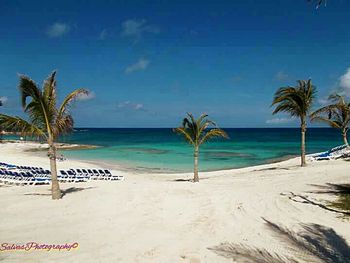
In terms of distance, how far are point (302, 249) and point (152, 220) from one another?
13.9 ft

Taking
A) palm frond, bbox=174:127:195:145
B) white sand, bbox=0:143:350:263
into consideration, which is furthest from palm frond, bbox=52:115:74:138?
palm frond, bbox=174:127:195:145

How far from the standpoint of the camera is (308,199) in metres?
11.5

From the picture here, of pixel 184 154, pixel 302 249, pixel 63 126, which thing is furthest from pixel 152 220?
pixel 184 154

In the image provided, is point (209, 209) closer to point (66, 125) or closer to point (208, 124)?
point (66, 125)

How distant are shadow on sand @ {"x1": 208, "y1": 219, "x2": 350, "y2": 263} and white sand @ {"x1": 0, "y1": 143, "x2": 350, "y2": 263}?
0.22 metres

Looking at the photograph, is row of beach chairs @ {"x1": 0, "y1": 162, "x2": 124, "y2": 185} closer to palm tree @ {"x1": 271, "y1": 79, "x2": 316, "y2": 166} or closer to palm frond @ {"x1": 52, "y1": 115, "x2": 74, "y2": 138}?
palm frond @ {"x1": 52, "y1": 115, "x2": 74, "y2": 138}

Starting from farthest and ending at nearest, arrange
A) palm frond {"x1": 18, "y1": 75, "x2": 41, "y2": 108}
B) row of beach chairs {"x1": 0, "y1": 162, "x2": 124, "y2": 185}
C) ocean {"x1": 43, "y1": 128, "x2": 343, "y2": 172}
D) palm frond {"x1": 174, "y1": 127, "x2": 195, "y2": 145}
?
ocean {"x1": 43, "y1": 128, "x2": 343, "y2": 172}
palm frond {"x1": 174, "y1": 127, "x2": 195, "y2": 145}
row of beach chairs {"x1": 0, "y1": 162, "x2": 124, "y2": 185}
palm frond {"x1": 18, "y1": 75, "x2": 41, "y2": 108}

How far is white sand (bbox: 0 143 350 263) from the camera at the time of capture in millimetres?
6852

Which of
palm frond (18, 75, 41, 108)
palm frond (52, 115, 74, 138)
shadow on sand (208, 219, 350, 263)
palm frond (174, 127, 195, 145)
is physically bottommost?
shadow on sand (208, 219, 350, 263)

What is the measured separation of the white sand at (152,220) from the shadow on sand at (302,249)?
0.22 meters

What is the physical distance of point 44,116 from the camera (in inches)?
462

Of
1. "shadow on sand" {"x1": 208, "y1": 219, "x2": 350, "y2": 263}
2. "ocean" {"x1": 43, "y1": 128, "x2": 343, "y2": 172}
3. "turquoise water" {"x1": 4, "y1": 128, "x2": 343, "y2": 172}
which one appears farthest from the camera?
"turquoise water" {"x1": 4, "y1": 128, "x2": 343, "y2": 172}

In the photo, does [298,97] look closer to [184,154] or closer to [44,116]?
[44,116]

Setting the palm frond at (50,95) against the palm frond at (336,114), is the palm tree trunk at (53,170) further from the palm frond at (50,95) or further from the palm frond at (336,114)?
the palm frond at (336,114)
